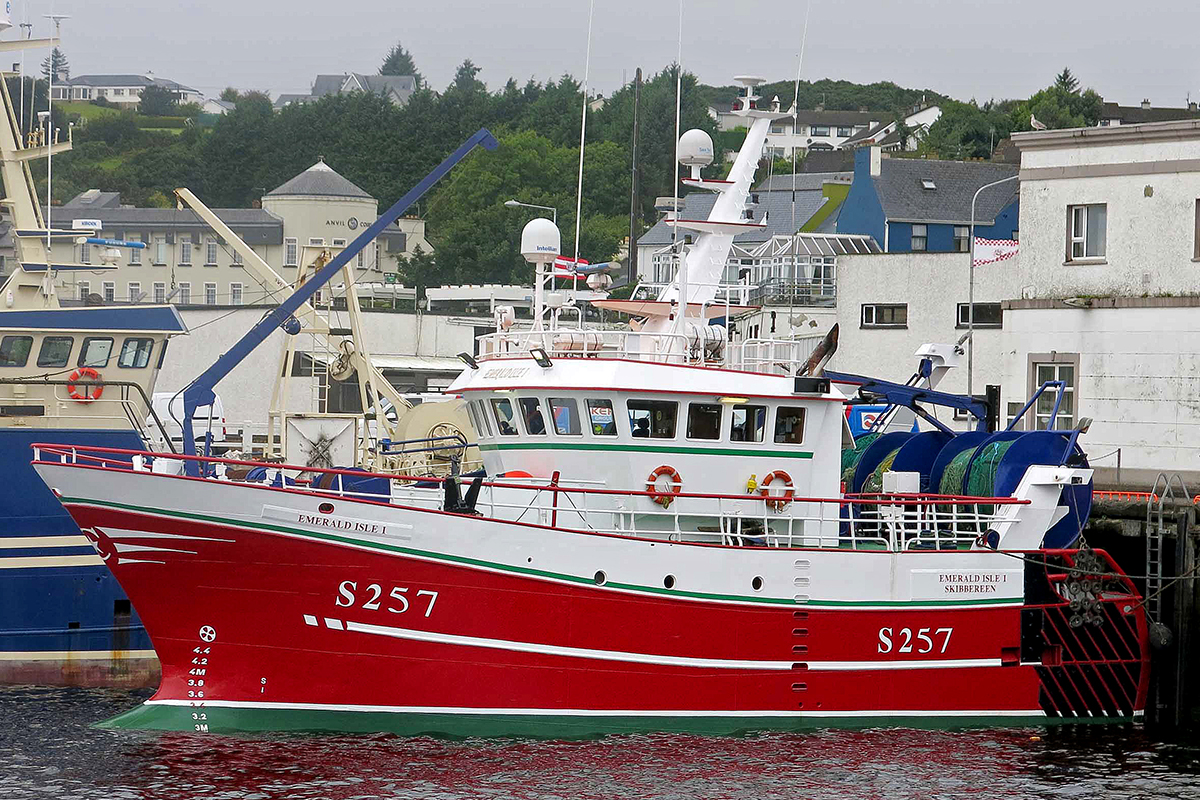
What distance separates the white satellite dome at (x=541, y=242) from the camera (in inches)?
789

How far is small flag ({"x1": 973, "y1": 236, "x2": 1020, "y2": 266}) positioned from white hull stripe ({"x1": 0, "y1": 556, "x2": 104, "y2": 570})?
21929mm

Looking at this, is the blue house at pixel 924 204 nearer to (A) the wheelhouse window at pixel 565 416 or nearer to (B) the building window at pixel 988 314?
(B) the building window at pixel 988 314

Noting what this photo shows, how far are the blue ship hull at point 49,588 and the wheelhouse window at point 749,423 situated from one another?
1065 centimetres

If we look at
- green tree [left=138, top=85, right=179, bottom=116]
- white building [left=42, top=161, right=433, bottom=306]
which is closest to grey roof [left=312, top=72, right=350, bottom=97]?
green tree [left=138, top=85, right=179, bottom=116]

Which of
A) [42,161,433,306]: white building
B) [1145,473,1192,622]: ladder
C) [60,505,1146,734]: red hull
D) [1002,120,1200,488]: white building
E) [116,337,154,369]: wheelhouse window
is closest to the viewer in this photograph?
[60,505,1146,734]: red hull

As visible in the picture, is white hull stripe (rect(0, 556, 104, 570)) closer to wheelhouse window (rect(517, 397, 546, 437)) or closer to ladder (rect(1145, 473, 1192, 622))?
wheelhouse window (rect(517, 397, 546, 437))

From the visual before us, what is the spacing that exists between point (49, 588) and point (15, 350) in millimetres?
4064

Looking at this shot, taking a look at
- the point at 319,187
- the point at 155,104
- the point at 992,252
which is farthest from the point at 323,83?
the point at 992,252

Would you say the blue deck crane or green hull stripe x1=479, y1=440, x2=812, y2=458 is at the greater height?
the blue deck crane

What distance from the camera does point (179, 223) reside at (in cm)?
7138

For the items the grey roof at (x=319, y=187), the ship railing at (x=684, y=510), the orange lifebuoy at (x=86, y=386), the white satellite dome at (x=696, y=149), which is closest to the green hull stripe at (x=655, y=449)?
the ship railing at (x=684, y=510)

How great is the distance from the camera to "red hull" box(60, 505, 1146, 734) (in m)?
17.7

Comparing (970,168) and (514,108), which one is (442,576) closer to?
(970,168)

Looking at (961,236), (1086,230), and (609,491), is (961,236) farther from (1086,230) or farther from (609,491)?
A: (609,491)
